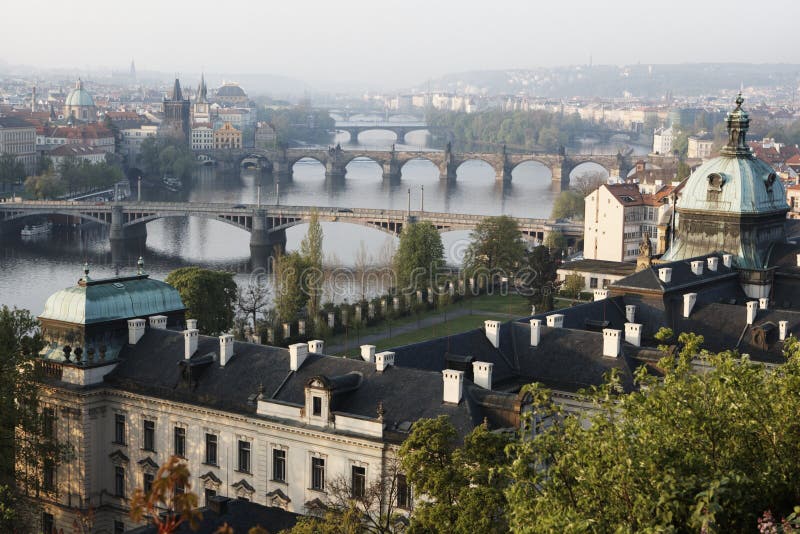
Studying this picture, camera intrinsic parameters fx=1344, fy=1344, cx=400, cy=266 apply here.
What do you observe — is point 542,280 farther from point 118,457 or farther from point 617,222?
point 118,457

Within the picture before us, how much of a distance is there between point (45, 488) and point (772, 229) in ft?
98.5

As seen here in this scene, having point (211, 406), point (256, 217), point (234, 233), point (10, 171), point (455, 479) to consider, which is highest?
point (455, 479)

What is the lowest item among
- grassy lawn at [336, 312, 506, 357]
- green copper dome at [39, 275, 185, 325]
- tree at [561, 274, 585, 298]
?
grassy lawn at [336, 312, 506, 357]

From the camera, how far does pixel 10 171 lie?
5571 inches

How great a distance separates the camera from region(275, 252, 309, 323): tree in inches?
2566

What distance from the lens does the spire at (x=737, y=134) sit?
51.5m

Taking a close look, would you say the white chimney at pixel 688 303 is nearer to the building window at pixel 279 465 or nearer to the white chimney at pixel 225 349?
the white chimney at pixel 225 349

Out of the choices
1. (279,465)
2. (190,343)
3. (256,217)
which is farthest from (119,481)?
(256,217)

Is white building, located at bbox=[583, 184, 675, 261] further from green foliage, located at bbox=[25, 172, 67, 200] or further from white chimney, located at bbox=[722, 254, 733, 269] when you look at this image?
green foliage, located at bbox=[25, 172, 67, 200]

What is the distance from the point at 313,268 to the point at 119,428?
3573 centimetres

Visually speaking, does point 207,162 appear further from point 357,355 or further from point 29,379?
point 29,379

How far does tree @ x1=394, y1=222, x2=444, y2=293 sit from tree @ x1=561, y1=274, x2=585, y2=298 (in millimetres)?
7832

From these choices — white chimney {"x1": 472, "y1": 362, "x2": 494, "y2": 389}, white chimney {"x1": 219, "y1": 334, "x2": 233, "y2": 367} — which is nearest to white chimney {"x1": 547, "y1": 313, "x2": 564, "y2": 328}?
white chimney {"x1": 472, "y1": 362, "x2": 494, "y2": 389}

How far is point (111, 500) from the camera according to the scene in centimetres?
3631
